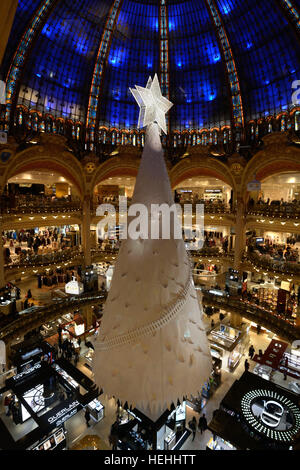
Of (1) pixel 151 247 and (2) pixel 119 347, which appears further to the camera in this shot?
(1) pixel 151 247

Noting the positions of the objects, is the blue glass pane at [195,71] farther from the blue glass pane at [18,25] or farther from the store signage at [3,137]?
the store signage at [3,137]

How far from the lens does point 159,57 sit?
2639 cm

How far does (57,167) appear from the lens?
26.0m

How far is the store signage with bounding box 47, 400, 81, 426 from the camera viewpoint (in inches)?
511

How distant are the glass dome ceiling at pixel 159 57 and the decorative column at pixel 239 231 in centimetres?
811

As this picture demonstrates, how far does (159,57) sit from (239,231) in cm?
1918

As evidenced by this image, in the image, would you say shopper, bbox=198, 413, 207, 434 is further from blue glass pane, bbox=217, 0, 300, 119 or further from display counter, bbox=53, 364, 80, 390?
blue glass pane, bbox=217, 0, 300, 119

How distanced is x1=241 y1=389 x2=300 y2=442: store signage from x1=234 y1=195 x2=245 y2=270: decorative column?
14524mm

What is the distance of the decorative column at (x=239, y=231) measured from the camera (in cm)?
2622

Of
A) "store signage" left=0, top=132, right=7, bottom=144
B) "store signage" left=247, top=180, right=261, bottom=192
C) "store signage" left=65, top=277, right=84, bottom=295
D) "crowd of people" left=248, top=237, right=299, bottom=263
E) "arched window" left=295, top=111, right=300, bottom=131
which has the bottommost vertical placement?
"store signage" left=65, top=277, right=84, bottom=295

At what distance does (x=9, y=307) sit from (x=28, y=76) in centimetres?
1937

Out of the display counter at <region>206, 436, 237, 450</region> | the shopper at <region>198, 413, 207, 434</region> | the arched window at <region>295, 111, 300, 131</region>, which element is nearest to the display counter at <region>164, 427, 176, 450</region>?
the shopper at <region>198, 413, 207, 434</region>
